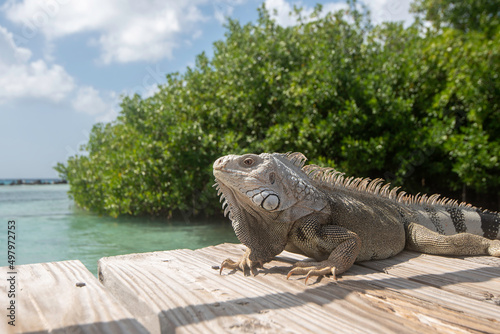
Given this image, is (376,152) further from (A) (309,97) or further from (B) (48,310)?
(B) (48,310)

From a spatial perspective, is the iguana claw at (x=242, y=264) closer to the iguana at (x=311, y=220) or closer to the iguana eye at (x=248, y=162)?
the iguana at (x=311, y=220)

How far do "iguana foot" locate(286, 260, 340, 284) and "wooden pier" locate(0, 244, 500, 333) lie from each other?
4 centimetres

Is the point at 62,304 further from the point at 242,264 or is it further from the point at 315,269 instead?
the point at 315,269

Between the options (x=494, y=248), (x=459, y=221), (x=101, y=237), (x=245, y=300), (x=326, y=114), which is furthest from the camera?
(x=101, y=237)

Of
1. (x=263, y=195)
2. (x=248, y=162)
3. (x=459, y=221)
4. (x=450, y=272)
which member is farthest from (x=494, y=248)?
(x=248, y=162)

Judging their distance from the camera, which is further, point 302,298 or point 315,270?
point 315,270

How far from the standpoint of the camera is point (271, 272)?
2.20 metres

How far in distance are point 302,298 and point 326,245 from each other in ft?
2.34

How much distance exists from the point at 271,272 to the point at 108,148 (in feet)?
49.3

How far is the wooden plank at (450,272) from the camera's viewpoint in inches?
73.6

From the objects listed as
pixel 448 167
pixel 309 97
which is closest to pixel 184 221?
→ pixel 309 97

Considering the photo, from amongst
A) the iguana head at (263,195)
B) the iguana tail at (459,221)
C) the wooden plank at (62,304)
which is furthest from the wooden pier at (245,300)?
the iguana tail at (459,221)

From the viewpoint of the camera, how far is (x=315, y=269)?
6.81 feet

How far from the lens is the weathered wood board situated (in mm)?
1399
